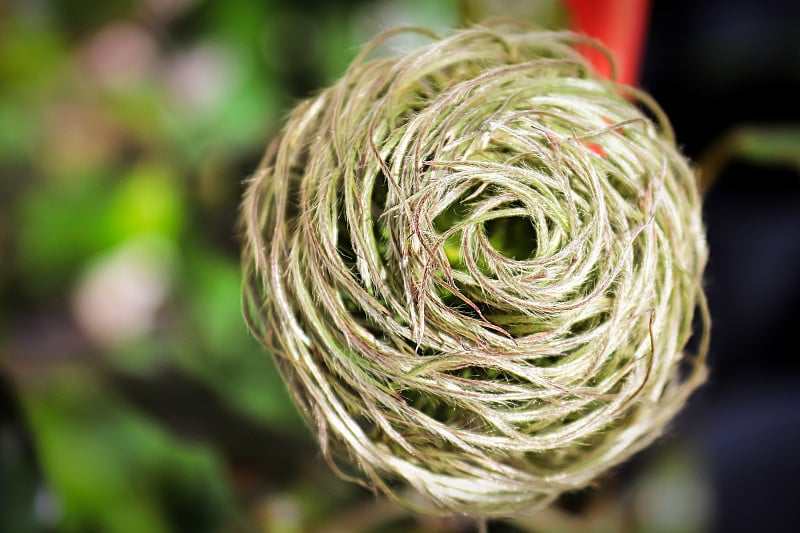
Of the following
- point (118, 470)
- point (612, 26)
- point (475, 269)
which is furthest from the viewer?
point (118, 470)

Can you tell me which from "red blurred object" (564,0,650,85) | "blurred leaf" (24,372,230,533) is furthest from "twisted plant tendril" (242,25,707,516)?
"blurred leaf" (24,372,230,533)

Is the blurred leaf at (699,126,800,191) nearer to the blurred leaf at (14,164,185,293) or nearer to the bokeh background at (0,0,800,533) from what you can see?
the bokeh background at (0,0,800,533)

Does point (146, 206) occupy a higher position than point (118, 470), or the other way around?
point (146, 206)

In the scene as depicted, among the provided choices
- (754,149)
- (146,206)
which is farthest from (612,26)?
(146,206)

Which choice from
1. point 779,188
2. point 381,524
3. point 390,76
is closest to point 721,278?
point 779,188

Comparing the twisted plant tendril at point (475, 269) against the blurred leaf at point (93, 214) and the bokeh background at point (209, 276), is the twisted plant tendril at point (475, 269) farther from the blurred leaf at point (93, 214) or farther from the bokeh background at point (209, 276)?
the blurred leaf at point (93, 214)

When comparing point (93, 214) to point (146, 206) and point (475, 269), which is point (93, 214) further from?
point (475, 269)

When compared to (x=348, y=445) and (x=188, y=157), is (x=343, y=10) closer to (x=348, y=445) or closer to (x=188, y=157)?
(x=188, y=157)
